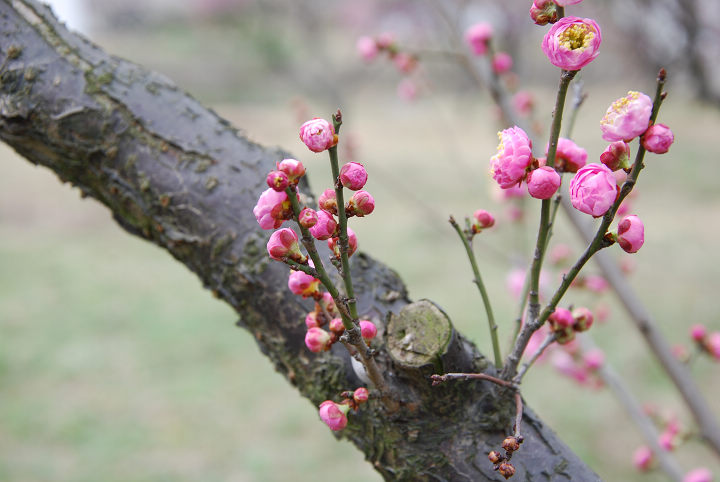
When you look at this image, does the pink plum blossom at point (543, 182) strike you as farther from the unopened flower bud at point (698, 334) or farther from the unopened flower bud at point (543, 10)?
the unopened flower bud at point (698, 334)

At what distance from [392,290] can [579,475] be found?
0.94 feet

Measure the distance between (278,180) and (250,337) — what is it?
452cm

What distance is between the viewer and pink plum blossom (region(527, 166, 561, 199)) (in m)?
0.52

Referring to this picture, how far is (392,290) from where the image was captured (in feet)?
2.54

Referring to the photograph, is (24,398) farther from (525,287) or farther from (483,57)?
(525,287)

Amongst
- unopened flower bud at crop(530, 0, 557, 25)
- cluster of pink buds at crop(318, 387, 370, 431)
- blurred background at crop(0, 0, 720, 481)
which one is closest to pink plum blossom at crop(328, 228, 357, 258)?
cluster of pink buds at crop(318, 387, 370, 431)

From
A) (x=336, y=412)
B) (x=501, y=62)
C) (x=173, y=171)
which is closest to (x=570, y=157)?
(x=336, y=412)

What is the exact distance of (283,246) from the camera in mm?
526

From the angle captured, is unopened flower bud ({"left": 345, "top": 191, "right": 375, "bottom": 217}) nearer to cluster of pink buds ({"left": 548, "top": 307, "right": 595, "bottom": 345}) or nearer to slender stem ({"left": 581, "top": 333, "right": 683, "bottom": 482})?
cluster of pink buds ({"left": 548, "top": 307, "right": 595, "bottom": 345})

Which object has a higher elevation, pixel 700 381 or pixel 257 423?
pixel 257 423

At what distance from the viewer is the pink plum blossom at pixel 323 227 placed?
51 cm

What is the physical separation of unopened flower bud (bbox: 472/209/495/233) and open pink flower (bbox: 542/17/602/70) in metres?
0.21

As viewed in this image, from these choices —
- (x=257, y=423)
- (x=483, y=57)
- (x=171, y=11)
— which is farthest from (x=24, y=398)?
(x=171, y=11)

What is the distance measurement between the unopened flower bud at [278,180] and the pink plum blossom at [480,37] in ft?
3.56
